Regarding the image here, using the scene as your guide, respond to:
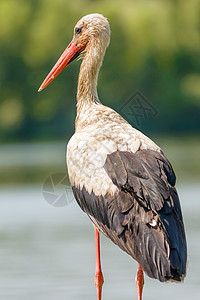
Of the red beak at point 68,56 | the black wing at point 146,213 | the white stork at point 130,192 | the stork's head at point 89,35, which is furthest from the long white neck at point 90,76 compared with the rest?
the black wing at point 146,213

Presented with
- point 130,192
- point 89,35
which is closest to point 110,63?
point 89,35

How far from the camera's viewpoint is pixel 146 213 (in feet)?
20.8

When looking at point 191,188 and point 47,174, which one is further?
point 47,174

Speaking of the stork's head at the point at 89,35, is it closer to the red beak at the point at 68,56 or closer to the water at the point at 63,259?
the red beak at the point at 68,56

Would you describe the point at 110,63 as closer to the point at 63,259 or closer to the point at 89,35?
the point at 63,259

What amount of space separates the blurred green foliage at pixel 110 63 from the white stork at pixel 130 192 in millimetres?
38035

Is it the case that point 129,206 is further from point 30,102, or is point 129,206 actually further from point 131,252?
point 30,102

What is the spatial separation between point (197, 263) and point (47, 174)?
11.2m

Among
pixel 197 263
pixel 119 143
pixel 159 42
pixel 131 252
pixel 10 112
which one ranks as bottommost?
pixel 10 112

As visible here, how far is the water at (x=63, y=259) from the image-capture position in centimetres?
845

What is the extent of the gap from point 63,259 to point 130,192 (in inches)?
168

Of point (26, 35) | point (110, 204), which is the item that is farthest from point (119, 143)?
point (26, 35)

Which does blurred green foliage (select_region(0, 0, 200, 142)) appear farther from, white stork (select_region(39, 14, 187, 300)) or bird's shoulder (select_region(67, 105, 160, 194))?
white stork (select_region(39, 14, 187, 300))

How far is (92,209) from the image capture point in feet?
22.8
